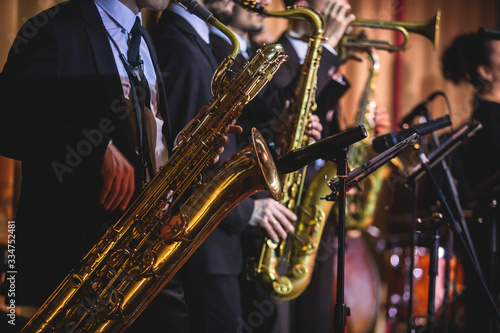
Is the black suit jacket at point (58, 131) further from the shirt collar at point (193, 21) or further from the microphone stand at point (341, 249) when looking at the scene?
the microphone stand at point (341, 249)

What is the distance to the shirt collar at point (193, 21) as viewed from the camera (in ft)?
8.25

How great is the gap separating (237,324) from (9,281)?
958mm

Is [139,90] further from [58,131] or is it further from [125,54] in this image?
[58,131]

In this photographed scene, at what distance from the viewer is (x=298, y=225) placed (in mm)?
2957

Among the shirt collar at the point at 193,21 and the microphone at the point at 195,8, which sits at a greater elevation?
the shirt collar at the point at 193,21

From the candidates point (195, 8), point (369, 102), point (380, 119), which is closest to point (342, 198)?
point (195, 8)

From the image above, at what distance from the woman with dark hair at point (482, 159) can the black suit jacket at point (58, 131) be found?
83.5 inches

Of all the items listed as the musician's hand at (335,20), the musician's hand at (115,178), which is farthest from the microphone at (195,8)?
the musician's hand at (335,20)

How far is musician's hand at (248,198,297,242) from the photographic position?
8.38 feet

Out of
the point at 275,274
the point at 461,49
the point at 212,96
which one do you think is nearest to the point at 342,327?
the point at 275,274

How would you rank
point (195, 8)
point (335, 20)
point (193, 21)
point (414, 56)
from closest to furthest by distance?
point (195, 8) → point (193, 21) → point (335, 20) → point (414, 56)

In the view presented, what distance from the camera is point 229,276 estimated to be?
2404 millimetres

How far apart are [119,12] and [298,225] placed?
146 centimetres

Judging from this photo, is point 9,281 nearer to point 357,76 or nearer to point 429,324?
point 429,324
